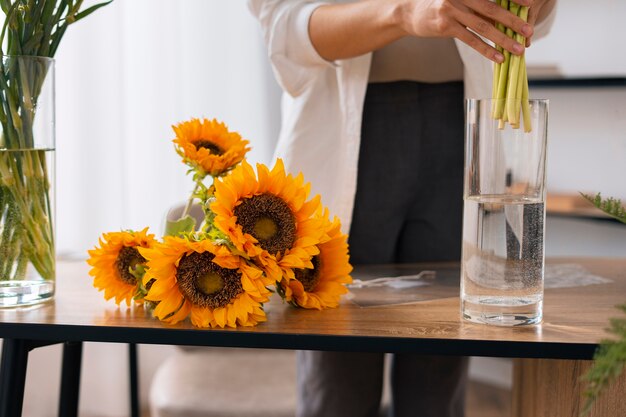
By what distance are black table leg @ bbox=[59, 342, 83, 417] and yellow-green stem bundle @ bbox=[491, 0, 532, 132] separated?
2.18 feet

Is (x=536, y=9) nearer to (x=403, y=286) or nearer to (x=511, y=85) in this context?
(x=511, y=85)

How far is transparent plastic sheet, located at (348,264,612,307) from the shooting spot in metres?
0.98

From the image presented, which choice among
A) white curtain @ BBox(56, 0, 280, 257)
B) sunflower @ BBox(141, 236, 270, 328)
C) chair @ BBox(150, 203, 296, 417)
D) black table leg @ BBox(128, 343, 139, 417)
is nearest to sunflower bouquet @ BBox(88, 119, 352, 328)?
sunflower @ BBox(141, 236, 270, 328)

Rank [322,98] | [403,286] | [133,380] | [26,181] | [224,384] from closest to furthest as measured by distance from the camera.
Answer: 1. [26,181]
2. [403,286]
3. [322,98]
4. [224,384]
5. [133,380]

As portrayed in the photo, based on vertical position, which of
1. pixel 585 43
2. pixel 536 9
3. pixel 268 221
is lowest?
pixel 268 221

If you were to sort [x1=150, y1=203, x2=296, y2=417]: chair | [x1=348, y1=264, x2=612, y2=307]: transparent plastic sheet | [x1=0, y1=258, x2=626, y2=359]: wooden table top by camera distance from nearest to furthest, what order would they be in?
1. [x1=0, y1=258, x2=626, y2=359]: wooden table top
2. [x1=348, y1=264, x2=612, y2=307]: transparent plastic sheet
3. [x1=150, y1=203, x2=296, y2=417]: chair

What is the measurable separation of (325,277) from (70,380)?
0.44 metres

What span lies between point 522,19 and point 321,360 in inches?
23.0

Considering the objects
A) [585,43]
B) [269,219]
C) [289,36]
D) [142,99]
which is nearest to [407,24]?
[289,36]

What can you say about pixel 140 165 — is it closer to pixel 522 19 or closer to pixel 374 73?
pixel 374 73

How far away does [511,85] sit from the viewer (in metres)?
0.81

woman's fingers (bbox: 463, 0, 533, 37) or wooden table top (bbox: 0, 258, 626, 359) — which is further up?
woman's fingers (bbox: 463, 0, 533, 37)

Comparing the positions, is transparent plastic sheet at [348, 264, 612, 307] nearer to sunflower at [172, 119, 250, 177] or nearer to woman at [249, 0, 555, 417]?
woman at [249, 0, 555, 417]

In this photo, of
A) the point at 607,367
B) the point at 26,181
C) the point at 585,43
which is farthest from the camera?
the point at 585,43
